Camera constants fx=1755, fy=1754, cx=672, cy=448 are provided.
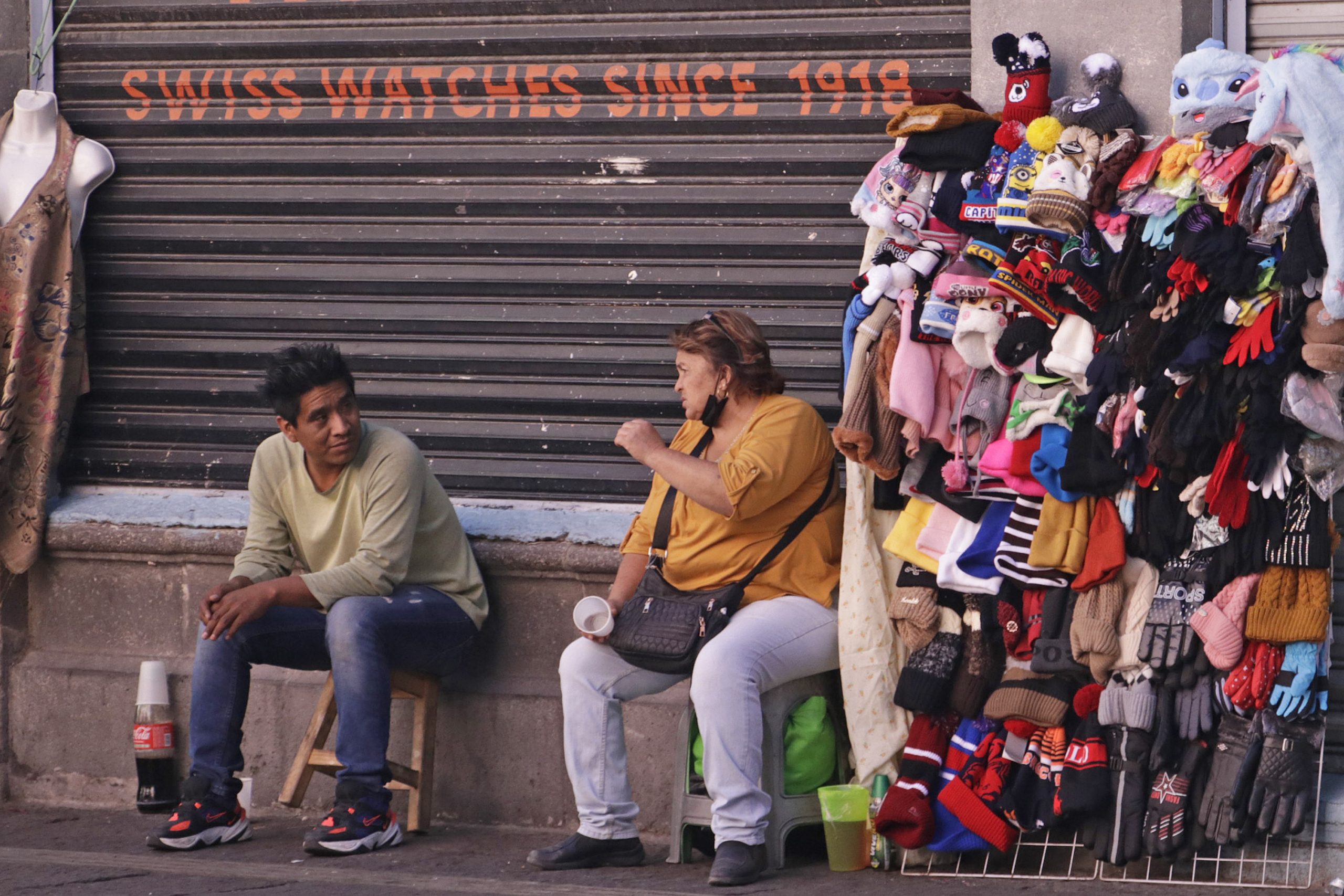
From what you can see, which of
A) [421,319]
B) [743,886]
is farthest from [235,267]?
[743,886]

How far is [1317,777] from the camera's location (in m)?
4.48

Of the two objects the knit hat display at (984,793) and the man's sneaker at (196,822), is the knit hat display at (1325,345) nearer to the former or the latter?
the knit hat display at (984,793)

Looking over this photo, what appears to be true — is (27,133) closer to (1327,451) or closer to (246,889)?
(246,889)

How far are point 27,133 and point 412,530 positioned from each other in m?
2.15

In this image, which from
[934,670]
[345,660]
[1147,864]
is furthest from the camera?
[345,660]

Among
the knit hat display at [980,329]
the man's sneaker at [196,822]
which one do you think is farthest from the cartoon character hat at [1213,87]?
the man's sneaker at [196,822]

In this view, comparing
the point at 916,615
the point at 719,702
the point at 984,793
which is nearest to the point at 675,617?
the point at 719,702

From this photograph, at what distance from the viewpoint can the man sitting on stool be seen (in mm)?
5113

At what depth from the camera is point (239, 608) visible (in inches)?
202

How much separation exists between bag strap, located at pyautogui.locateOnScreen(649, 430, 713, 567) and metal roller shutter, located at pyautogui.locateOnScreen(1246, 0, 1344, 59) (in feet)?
6.43

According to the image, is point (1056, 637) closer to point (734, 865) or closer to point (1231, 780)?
point (1231, 780)

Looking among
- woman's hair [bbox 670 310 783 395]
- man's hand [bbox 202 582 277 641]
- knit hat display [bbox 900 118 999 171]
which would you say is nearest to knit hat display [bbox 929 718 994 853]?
woman's hair [bbox 670 310 783 395]

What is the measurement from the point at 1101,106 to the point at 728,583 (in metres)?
1.67

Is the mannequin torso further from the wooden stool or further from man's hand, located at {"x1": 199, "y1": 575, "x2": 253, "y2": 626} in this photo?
the wooden stool
